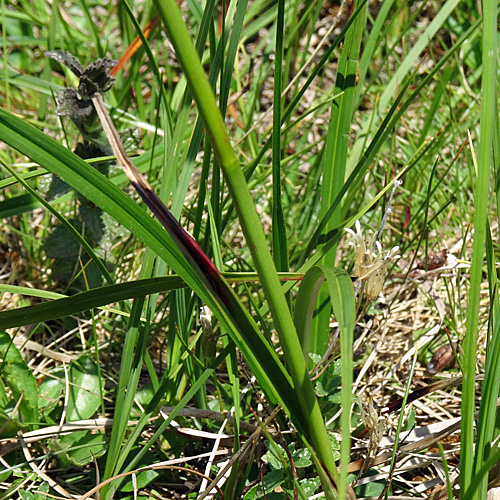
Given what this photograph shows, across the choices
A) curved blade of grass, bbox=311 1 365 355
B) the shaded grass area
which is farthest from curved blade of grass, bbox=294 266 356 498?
curved blade of grass, bbox=311 1 365 355

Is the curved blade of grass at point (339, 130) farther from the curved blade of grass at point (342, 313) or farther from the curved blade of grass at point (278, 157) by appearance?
the curved blade of grass at point (342, 313)

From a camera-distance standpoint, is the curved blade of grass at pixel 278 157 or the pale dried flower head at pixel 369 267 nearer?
the pale dried flower head at pixel 369 267

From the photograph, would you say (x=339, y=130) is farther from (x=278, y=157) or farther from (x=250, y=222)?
(x=250, y=222)

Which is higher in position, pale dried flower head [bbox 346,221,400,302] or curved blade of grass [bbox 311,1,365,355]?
curved blade of grass [bbox 311,1,365,355]

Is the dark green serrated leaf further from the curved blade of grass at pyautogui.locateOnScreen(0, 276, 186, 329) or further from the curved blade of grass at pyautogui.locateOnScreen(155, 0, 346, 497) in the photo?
the curved blade of grass at pyautogui.locateOnScreen(155, 0, 346, 497)

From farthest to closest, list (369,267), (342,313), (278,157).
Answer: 1. (278,157)
2. (369,267)
3. (342,313)

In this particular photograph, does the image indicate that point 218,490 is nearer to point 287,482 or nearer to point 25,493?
point 287,482

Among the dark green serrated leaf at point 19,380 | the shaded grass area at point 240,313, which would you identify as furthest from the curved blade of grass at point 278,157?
the dark green serrated leaf at point 19,380

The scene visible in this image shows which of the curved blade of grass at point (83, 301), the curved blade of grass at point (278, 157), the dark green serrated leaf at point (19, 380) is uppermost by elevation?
the curved blade of grass at point (278, 157)

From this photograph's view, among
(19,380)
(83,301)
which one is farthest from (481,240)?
(19,380)
